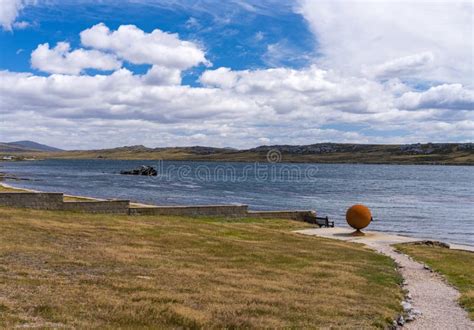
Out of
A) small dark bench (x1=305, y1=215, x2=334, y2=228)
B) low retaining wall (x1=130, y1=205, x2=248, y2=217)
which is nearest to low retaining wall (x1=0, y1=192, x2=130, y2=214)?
low retaining wall (x1=130, y1=205, x2=248, y2=217)

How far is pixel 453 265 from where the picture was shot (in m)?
24.8

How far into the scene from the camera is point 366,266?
2272cm

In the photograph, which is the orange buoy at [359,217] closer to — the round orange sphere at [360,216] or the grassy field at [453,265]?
the round orange sphere at [360,216]

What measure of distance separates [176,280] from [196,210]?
25.1m

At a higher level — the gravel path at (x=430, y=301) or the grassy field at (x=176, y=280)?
the grassy field at (x=176, y=280)

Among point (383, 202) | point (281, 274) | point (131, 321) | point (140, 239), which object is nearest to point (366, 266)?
point (281, 274)

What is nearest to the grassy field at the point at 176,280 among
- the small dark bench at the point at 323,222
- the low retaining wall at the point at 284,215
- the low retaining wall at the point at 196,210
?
the low retaining wall at the point at 196,210

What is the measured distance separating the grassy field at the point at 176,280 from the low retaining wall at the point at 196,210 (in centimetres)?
900

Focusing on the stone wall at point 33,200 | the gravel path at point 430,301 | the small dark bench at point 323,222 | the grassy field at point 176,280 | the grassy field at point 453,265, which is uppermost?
the stone wall at point 33,200

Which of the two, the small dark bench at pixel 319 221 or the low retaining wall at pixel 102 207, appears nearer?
the low retaining wall at pixel 102 207

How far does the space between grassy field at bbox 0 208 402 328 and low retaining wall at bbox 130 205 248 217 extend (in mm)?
8995

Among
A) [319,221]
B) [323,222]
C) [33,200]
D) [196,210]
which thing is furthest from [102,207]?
[323,222]

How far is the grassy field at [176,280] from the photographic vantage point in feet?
Result: 37.2

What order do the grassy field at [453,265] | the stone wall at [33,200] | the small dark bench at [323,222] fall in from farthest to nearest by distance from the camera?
the small dark bench at [323,222]
the stone wall at [33,200]
the grassy field at [453,265]
